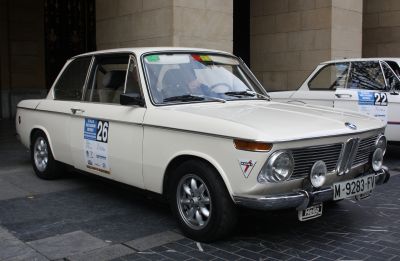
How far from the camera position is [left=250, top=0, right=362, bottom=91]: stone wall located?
13516 mm

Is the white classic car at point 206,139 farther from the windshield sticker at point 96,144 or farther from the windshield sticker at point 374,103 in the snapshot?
the windshield sticker at point 374,103

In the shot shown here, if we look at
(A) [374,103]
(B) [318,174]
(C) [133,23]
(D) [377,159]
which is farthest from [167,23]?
(B) [318,174]

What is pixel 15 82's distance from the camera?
16188 millimetres

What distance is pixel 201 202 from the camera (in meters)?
4.62

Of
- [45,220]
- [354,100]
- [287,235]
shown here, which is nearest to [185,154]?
[287,235]

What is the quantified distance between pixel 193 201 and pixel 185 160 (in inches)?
15.1

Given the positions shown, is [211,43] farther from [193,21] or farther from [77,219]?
[77,219]

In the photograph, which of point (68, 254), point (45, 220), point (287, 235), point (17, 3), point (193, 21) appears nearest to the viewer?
point (68, 254)

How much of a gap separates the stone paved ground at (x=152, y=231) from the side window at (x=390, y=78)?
2580 mm

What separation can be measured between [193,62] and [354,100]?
411 centimetres

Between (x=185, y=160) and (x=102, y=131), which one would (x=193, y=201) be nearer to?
(x=185, y=160)

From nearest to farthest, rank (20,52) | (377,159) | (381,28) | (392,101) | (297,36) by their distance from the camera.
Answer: (377,159) < (392,101) < (297,36) < (20,52) < (381,28)

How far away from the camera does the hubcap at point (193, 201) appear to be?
4.59 meters

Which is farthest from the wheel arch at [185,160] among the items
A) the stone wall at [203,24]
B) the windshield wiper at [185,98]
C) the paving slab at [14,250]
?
the stone wall at [203,24]
